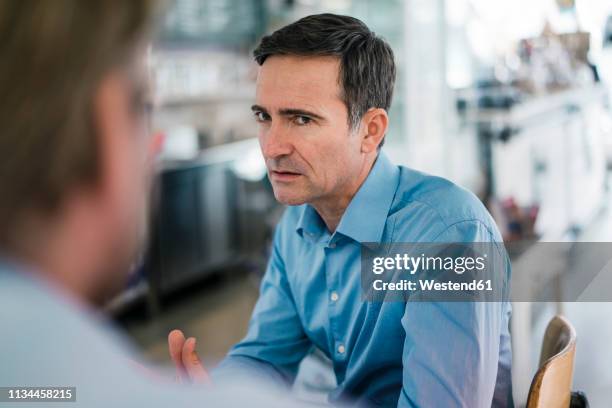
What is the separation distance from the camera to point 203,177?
119 inches

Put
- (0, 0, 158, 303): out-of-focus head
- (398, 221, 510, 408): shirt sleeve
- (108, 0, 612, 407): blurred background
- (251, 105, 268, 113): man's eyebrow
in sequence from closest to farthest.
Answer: (0, 0, 158, 303): out-of-focus head < (398, 221, 510, 408): shirt sleeve < (251, 105, 268, 113): man's eyebrow < (108, 0, 612, 407): blurred background

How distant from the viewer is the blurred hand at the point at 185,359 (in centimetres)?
85

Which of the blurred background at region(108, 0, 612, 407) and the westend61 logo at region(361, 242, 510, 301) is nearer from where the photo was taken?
the westend61 logo at region(361, 242, 510, 301)

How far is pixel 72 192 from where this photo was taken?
1.17 feet

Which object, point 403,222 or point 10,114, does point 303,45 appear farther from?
point 10,114

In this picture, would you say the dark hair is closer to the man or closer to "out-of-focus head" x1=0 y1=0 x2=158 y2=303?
the man

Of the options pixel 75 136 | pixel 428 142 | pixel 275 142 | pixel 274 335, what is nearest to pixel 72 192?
pixel 75 136

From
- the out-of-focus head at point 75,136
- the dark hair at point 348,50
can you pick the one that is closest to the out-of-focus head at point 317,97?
the dark hair at point 348,50

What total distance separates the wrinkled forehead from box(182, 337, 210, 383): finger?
0.33 meters

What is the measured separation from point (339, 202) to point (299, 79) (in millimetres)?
188

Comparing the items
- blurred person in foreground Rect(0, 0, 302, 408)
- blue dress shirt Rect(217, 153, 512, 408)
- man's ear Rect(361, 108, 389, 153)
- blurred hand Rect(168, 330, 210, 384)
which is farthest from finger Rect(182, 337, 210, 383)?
blurred person in foreground Rect(0, 0, 302, 408)

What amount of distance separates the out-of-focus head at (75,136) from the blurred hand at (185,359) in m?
0.49

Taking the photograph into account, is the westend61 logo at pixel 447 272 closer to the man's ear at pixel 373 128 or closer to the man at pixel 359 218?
the man at pixel 359 218

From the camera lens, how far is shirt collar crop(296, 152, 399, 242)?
0.89 meters
